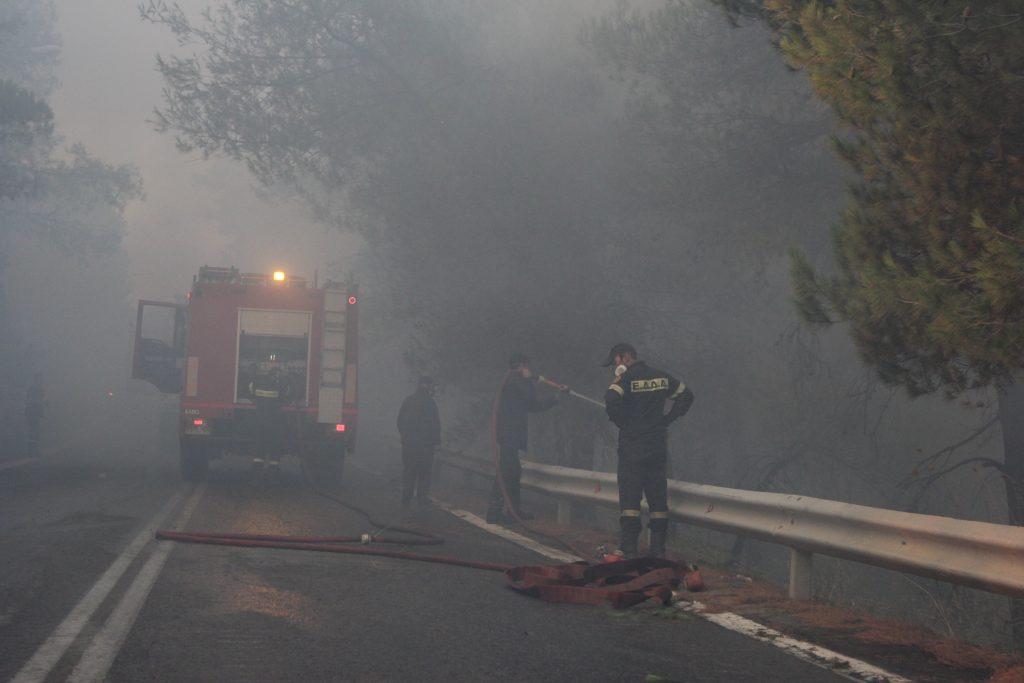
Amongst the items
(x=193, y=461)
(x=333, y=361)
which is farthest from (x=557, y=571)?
(x=193, y=461)

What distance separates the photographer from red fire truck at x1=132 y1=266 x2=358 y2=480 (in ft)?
50.1

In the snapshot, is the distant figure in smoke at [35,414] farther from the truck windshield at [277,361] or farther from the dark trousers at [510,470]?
the dark trousers at [510,470]

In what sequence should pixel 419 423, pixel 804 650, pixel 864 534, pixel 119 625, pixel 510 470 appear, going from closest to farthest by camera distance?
pixel 804 650 → pixel 119 625 → pixel 864 534 → pixel 510 470 → pixel 419 423

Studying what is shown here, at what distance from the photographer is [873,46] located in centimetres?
649

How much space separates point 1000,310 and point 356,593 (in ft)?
13.3

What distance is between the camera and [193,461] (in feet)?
50.1

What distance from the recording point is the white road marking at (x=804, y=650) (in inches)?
186

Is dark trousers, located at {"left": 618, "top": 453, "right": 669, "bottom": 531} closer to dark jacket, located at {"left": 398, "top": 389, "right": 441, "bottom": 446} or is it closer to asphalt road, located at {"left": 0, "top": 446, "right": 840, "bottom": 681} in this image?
asphalt road, located at {"left": 0, "top": 446, "right": 840, "bottom": 681}

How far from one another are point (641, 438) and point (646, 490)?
0.42 meters

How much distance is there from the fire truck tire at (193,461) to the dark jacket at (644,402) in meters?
8.24

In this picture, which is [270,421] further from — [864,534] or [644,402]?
[864,534]

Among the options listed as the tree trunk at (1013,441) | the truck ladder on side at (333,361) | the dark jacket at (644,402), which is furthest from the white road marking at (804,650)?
the truck ladder on side at (333,361)

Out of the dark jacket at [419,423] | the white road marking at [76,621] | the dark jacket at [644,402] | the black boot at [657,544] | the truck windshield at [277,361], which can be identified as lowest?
the white road marking at [76,621]

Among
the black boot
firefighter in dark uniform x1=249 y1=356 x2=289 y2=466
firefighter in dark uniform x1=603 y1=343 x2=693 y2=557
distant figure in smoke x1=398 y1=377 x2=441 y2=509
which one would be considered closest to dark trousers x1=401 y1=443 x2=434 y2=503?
distant figure in smoke x1=398 y1=377 x2=441 y2=509
